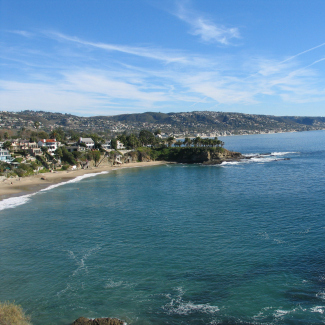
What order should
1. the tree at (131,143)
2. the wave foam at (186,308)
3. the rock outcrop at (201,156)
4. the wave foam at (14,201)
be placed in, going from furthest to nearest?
the tree at (131,143) → the rock outcrop at (201,156) → the wave foam at (14,201) → the wave foam at (186,308)

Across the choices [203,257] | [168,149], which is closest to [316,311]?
[203,257]

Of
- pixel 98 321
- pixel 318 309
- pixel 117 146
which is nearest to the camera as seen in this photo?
pixel 98 321

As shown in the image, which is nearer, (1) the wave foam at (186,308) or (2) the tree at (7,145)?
(1) the wave foam at (186,308)

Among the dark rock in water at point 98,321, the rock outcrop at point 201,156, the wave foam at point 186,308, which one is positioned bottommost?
the wave foam at point 186,308

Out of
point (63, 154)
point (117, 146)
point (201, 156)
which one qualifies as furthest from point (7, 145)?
point (201, 156)

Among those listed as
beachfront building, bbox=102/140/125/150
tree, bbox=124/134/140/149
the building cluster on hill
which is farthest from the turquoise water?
tree, bbox=124/134/140/149

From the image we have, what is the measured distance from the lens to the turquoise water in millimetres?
18938

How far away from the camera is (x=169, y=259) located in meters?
25.4

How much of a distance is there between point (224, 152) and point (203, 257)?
292ft

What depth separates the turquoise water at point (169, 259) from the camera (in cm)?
1894

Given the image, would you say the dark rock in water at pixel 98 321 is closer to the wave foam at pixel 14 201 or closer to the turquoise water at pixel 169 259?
the turquoise water at pixel 169 259

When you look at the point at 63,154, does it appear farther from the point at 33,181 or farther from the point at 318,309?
the point at 318,309

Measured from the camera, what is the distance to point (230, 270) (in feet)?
76.4

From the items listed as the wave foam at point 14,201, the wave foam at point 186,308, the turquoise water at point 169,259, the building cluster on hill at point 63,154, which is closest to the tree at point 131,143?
the building cluster on hill at point 63,154
